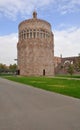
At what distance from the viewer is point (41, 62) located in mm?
74062

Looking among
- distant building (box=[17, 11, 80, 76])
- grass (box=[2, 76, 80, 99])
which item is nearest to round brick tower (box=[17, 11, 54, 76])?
distant building (box=[17, 11, 80, 76])

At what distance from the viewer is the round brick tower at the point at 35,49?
2891 inches

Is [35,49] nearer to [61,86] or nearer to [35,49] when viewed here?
[35,49]

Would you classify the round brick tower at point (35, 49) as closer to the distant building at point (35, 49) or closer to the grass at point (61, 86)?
the distant building at point (35, 49)

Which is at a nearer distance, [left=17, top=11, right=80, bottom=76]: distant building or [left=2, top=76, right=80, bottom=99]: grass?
[left=2, top=76, right=80, bottom=99]: grass

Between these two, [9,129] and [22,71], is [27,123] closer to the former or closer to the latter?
[9,129]

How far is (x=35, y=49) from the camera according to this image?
242 ft

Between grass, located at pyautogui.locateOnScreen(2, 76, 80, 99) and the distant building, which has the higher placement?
the distant building

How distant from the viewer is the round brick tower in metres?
73.4

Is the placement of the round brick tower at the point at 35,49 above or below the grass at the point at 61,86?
above

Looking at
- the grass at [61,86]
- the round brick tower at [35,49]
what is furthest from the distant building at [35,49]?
the grass at [61,86]

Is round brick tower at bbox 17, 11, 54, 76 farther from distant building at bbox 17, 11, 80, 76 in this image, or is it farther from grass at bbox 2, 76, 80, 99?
grass at bbox 2, 76, 80, 99

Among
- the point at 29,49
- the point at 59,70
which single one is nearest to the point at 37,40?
the point at 29,49

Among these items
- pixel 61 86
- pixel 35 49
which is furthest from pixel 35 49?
pixel 61 86
